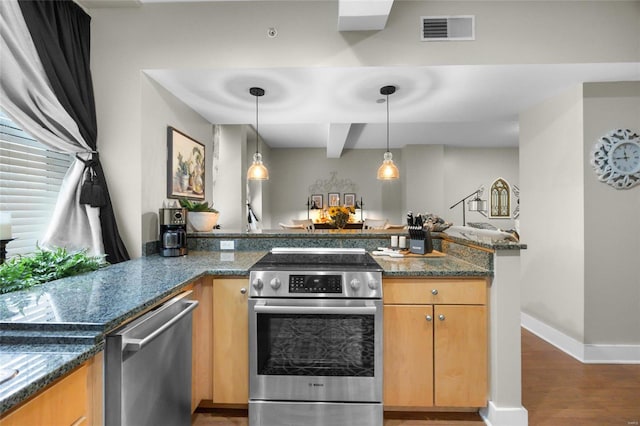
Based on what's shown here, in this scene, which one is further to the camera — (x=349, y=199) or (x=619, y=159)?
(x=349, y=199)

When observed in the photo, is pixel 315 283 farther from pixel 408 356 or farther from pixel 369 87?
pixel 369 87

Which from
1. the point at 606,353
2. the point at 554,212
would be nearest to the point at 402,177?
the point at 554,212

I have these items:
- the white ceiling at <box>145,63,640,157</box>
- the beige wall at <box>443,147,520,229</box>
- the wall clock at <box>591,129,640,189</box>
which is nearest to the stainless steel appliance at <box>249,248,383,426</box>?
the white ceiling at <box>145,63,640,157</box>

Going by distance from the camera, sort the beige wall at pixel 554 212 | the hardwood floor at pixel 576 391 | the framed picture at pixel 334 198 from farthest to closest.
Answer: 1. the framed picture at pixel 334 198
2. the beige wall at pixel 554 212
3. the hardwood floor at pixel 576 391

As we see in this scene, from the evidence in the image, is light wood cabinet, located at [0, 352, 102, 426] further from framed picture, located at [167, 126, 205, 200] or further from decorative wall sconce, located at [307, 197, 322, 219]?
decorative wall sconce, located at [307, 197, 322, 219]

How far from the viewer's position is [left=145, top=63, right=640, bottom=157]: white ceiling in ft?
7.39

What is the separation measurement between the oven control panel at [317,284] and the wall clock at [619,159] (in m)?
2.35

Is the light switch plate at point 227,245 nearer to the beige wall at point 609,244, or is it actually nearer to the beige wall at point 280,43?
the beige wall at point 280,43

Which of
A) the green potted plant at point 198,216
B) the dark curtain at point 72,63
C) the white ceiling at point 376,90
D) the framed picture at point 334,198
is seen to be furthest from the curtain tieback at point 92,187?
the framed picture at point 334,198

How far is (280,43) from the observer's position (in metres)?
2.19

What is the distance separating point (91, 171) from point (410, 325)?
2.30m

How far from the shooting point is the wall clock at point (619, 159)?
2.50 meters

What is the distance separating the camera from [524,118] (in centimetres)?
322

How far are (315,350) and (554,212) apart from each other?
2.67 meters
